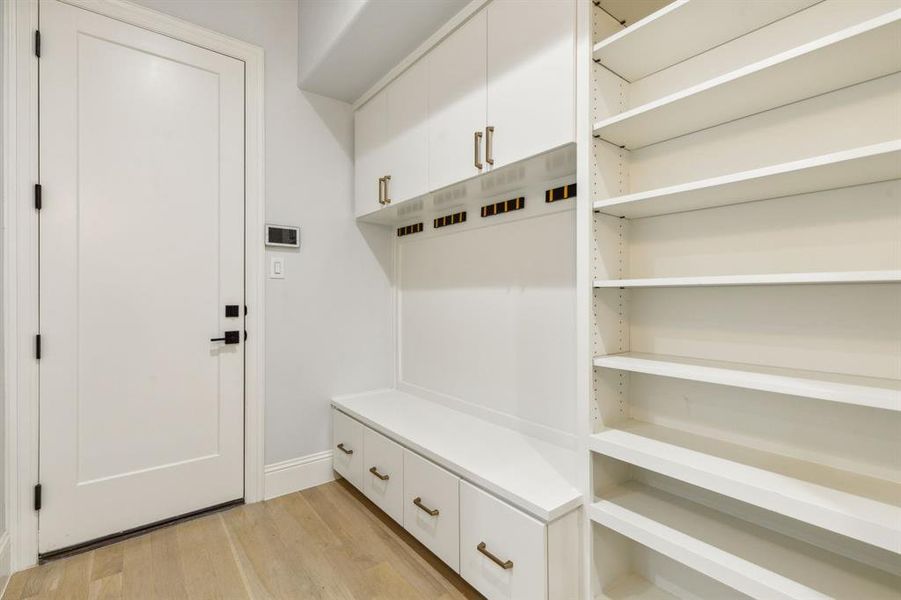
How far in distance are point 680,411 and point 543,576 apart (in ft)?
2.28

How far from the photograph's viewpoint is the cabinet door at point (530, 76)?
4.46 ft

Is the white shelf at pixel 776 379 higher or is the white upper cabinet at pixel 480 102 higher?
the white upper cabinet at pixel 480 102

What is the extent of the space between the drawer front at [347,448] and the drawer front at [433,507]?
48 cm

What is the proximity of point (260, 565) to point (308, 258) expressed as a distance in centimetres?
157

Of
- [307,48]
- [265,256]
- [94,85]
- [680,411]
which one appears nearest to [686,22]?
[680,411]

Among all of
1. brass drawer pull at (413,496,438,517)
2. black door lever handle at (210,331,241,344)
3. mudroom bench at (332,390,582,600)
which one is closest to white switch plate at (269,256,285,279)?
black door lever handle at (210,331,241,344)

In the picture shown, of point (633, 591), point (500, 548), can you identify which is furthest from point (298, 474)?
point (633, 591)

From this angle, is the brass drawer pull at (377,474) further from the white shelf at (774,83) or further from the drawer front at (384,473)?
the white shelf at (774,83)

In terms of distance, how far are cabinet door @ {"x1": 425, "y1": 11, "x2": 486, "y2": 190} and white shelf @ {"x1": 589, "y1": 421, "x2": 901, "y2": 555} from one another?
1184 millimetres

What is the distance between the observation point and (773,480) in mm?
1010

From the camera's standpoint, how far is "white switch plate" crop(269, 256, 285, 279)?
7.68 ft

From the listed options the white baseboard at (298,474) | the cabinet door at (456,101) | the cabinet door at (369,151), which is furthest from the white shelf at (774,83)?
the white baseboard at (298,474)

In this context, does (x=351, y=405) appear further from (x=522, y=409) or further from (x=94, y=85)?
(x=94, y=85)

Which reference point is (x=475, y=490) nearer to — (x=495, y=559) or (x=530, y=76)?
(x=495, y=559)
